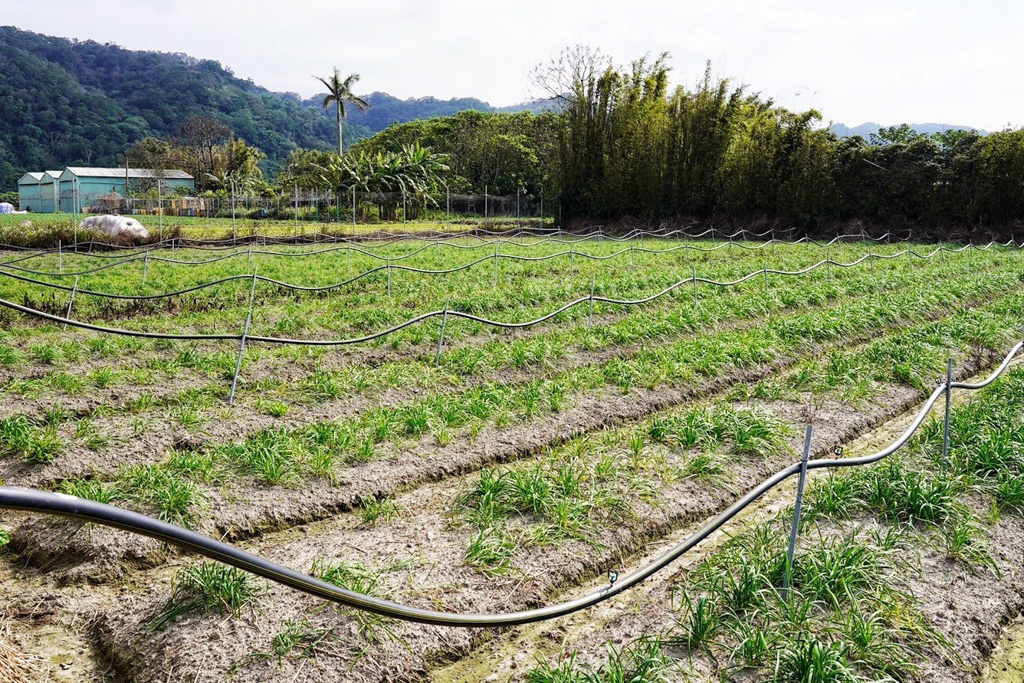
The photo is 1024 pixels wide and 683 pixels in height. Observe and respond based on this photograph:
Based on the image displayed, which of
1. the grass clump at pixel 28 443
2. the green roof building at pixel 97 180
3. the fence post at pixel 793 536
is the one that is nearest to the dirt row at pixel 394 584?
the fence post at pixel 793 536

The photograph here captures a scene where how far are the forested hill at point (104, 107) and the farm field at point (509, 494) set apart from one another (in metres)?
67.7

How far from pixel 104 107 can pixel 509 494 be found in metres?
88.2

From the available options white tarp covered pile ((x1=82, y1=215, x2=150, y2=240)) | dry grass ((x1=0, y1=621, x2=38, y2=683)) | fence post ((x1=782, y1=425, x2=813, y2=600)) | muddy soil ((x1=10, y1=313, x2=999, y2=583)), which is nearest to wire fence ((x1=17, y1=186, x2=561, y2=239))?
white tarp covered pile ((x1=82, y1=215, x2=150, y2=240))

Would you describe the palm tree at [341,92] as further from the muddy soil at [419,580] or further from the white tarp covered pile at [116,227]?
the muddy soil at [419,580]

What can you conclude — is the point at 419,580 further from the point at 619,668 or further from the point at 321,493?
the point at 321,493

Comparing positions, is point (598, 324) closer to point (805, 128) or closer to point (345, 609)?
point (345, 609)

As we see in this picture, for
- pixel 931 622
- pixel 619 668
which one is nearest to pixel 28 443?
pixel 619 668

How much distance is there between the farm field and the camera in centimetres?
324

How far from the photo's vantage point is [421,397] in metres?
6.82

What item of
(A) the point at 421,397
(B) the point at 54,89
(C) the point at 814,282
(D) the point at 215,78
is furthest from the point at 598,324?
(D) the point at 215,78

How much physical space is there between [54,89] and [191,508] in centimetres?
8868

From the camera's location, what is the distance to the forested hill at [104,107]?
223 ft

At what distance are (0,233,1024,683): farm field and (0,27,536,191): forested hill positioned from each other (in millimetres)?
67733

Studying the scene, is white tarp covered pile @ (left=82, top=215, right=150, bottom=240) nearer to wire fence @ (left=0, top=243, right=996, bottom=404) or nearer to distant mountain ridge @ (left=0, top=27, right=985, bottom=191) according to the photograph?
wire fence @ (left=0, top=243, right=996, bottom=404)
